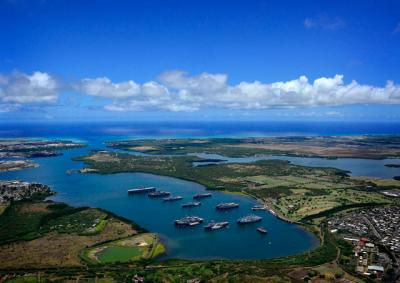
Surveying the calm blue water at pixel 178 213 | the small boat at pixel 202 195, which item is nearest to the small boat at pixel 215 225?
the calm blue water at pixel 178 213

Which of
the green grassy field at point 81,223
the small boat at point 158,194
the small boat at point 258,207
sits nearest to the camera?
the green grassy field at point 81,223

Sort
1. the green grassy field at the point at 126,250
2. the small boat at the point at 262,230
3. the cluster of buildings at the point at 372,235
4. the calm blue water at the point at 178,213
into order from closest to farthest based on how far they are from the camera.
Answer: the cluster of buildings at the point at 372,235 < the green grassy field at the point at 126,250 < the calm blue water at the point at 178,213 < the small boat at the point at 262,230

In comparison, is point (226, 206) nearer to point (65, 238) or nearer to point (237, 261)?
point (237, 261)

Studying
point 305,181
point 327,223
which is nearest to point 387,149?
point 305,181

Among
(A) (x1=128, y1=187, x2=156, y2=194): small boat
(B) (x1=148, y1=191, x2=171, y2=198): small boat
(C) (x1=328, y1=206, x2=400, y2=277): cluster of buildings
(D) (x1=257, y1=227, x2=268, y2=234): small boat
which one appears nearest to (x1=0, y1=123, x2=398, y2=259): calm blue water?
(D) (x1=257, y1=227, x2=268, y2=234): small boat

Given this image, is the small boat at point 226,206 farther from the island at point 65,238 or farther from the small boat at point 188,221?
the island at point 65,238
